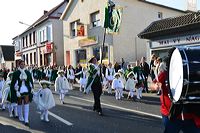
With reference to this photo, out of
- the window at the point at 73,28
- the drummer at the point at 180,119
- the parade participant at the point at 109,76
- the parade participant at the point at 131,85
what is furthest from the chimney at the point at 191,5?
the drummer at the point at 180,119

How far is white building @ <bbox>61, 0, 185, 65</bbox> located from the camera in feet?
94.1

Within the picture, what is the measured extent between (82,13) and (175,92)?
95.4 feet

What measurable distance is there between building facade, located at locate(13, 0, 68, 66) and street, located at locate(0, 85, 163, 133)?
93.2 feet

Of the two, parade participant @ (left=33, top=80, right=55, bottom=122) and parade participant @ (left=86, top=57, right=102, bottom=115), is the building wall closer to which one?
parade participant @ (left=86, top=57, right=102, bottom=115)

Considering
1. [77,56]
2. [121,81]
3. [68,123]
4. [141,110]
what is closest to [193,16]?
[121,81]

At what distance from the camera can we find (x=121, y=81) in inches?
657

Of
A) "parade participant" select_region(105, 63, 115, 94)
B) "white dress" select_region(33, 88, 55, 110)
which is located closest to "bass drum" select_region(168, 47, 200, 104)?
"white dress" select_region(33, 88, 55, 110)

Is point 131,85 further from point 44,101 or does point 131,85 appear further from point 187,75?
point 187,75

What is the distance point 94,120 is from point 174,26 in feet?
38.2

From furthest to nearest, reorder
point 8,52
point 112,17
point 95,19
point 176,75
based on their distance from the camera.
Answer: point 8,52 → point 95,19 → point 112,17 → point 176,75

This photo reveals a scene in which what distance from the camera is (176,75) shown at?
490 centimetres

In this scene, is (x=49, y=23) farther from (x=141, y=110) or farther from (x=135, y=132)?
(x=135, y=132)

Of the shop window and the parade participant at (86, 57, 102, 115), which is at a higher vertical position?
the shop window

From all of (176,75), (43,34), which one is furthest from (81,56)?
(176,75)
